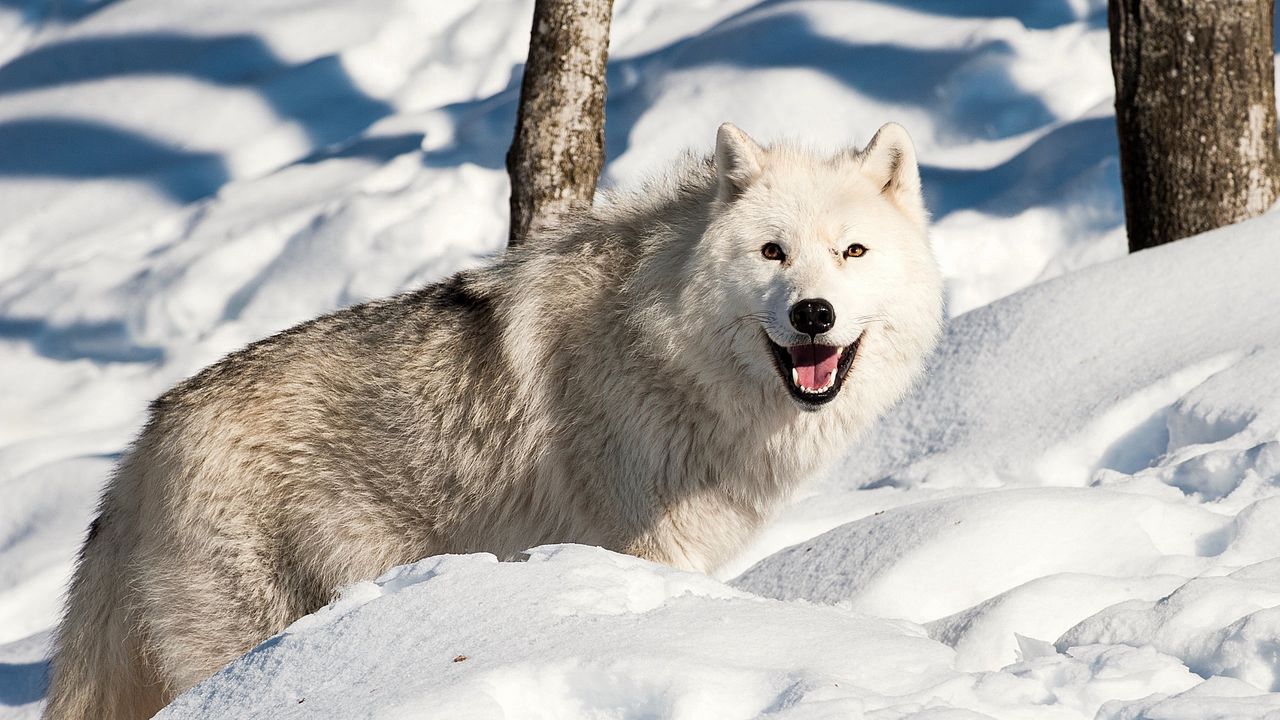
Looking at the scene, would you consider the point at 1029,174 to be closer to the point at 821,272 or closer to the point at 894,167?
the point at 894,167

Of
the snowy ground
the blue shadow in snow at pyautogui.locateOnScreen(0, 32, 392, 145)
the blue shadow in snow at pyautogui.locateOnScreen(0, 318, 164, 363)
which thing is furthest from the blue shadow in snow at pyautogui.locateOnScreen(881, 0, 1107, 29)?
the blue shadow in snow at pyautogui.locateOnScreen(0, 318, 164, 363)

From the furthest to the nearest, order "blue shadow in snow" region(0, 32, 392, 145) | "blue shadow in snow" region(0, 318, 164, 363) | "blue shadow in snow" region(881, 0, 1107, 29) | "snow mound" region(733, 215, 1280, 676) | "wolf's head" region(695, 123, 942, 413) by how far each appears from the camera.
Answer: "blue shadow in snow" region(0, 32, 392, 145) → "blue shadow in snow" region(881, 0, 1107, 29) → "blue shadow in snow" region(0, 318, 164, 363) → "wolf's head" region(695, 123, 942, 413) → "snow mound" region(733, 215, 1280, 676)

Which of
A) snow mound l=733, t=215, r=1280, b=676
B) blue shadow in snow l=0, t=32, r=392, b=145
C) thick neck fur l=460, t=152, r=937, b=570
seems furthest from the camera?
blue shadow in snow l=0, t=32, r=392, b=145

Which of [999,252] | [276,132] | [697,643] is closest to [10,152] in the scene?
[276,132]

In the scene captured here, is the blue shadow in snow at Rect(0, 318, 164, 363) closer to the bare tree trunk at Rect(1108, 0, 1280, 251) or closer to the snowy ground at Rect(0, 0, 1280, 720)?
the snowy ground at Rect(0, 0, 1280, 720)

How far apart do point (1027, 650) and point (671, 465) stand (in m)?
1.41

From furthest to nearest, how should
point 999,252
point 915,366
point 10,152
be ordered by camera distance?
point 10,152
point 999,252
point 915,366

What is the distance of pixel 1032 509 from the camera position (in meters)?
4.26

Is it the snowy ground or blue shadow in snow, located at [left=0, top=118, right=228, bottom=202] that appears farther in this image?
blue shadow in snow, located at [left=0, top=118, right=228, bottom=202]

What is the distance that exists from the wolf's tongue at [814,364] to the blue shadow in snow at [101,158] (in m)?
10.1

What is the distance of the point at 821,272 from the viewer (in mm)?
3719

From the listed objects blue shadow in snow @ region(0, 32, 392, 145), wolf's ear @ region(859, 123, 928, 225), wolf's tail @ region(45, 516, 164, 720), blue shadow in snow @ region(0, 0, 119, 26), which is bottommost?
wolf's tail @ region(45, 516, 164, 720)

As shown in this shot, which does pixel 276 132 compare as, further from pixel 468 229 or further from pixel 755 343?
pixel 755 343

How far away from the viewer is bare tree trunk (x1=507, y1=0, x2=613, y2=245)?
6.06 meters
